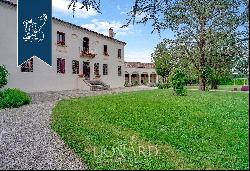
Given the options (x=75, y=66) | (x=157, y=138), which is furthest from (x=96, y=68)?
(x=157, y=138)

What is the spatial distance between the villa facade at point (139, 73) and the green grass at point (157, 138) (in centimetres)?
4445

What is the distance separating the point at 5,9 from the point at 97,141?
18.6 m

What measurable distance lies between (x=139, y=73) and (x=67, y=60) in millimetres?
30859

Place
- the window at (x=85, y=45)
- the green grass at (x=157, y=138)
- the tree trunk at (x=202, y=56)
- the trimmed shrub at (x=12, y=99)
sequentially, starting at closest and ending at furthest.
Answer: the green grass at (x=157, y=138) → the trimmed shrub at (x=12, y=99) → the tree trunk at (x=202, y=56) → the window at (x=85, y=45)

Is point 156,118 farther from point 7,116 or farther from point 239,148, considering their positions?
point 7,116

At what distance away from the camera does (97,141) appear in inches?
343

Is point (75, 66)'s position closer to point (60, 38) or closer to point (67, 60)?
point (67, 60)

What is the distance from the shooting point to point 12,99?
56.3 ft

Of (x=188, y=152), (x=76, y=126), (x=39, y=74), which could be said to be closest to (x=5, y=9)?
(x=39, y=74)

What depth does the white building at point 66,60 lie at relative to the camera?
24719 millimetres

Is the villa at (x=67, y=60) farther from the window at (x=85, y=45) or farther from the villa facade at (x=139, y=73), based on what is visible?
the villa facade at (x=139, y=73)

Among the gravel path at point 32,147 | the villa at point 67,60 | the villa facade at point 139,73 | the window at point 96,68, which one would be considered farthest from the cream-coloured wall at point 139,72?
the gravel path at point 32,147

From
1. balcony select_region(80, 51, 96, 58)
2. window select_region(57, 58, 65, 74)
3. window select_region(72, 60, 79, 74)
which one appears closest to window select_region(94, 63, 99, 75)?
balcony select_region(80, 51, 96, 58)

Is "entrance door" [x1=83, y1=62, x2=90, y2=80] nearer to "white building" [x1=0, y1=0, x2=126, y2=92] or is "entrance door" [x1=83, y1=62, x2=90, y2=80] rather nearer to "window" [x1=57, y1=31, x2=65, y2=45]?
→ "white building" [x1=0, y1=0, x2=126, y2=92]
